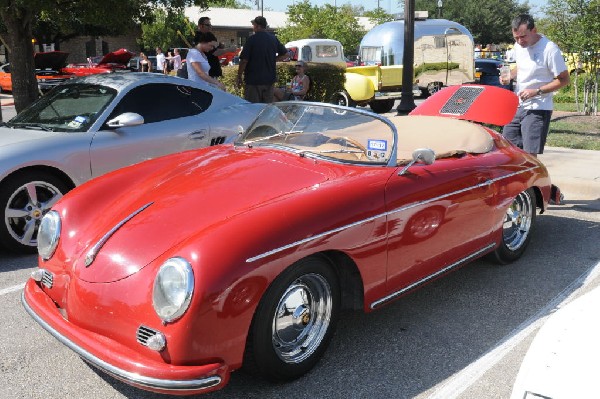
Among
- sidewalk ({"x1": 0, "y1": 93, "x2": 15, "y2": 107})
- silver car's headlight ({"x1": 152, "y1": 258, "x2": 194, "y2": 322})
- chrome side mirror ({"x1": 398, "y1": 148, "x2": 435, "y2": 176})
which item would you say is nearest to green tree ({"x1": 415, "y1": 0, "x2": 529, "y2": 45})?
sidewalk ({"x1": 0, "y1": 93, "x2": 15, "y2": 107})

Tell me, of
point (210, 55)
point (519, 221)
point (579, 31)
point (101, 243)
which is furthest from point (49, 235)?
point (579, 31)

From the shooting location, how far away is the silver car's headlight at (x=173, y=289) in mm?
2582

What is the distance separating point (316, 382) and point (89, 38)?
47392 millimetres

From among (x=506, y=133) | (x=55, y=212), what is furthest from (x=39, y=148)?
(x=506, y=133)

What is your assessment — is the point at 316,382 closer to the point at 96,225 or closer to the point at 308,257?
the point at 308,257

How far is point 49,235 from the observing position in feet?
11.1

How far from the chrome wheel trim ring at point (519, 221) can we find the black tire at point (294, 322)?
7.15ft

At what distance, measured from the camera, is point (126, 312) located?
2.72 meters

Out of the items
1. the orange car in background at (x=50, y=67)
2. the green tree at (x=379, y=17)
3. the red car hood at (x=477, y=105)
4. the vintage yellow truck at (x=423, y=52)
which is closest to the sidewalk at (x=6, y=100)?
the orange car in background at (x=50, y=67)

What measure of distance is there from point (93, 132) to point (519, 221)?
3699mm

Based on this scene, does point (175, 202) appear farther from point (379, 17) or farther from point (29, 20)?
point (379, 17)

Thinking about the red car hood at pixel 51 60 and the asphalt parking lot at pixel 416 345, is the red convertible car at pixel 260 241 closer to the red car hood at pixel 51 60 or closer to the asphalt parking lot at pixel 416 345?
the asphalt parking lot at pixel 416 345

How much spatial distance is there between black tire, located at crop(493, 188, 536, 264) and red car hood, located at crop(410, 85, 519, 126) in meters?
0.70

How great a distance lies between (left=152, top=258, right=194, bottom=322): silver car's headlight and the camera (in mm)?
2582
